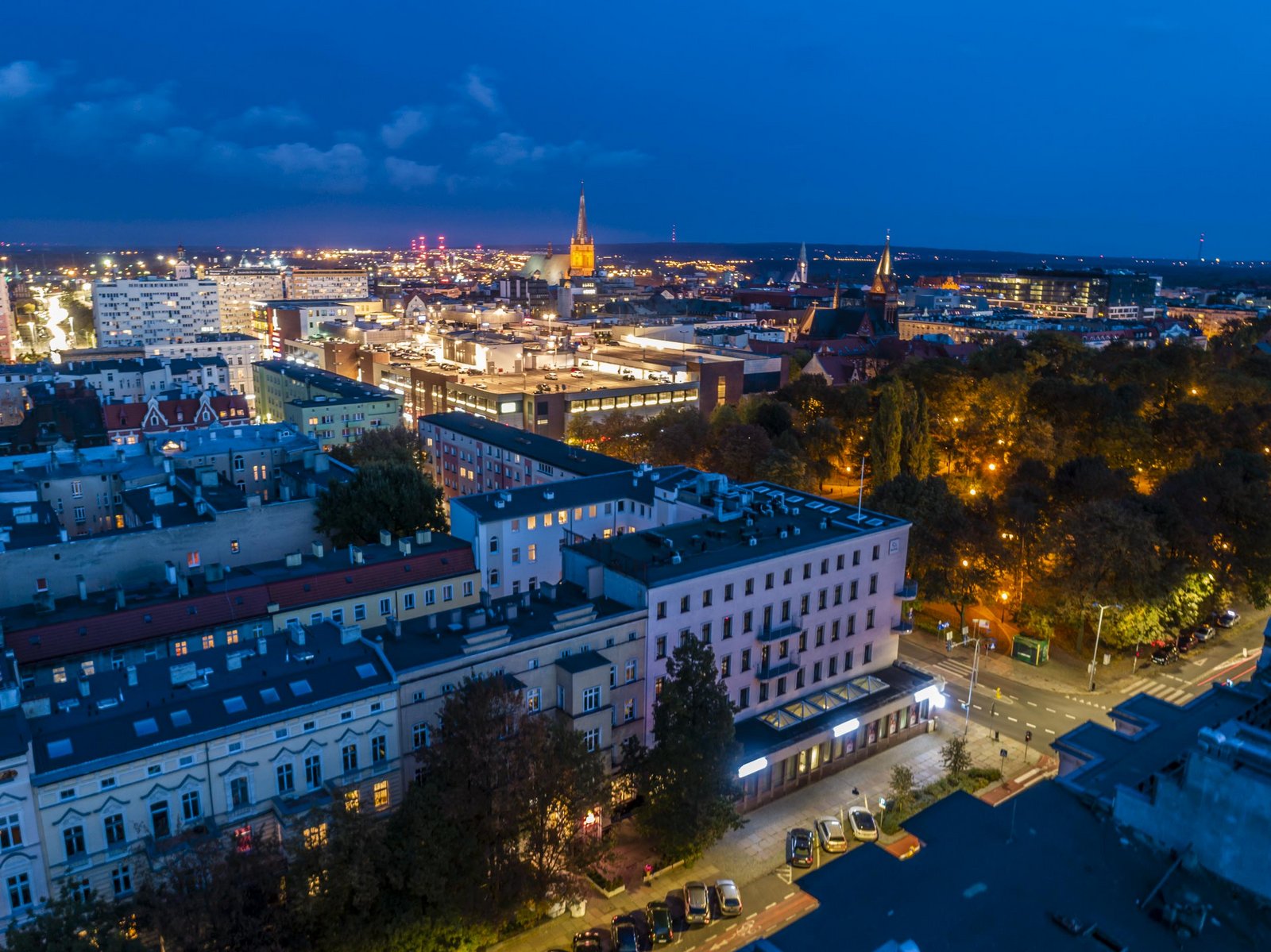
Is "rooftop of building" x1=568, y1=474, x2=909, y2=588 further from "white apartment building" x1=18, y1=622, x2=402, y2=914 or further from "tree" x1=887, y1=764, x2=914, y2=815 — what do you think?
"white apartment building" x1=18, y1=622, x2=402, y2=914

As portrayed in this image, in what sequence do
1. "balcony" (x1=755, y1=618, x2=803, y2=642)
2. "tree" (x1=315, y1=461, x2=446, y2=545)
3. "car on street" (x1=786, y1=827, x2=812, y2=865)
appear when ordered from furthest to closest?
"tree" (x1=315, y1=461, x2=446, y2=545)
"balcony" (x1=755, y1=618, x2=803, y2=642)
"car on street" (x1=786, y1=827, x2=812, y2=865)

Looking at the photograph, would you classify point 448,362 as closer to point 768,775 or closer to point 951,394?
point 951,394

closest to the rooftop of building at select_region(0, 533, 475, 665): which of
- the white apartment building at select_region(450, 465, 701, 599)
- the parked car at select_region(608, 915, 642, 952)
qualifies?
the white apartment building at select_region(450, 465, 701, 599)

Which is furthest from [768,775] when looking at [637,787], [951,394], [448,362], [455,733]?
[448,362]

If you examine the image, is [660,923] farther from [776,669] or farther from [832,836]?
[776,669]

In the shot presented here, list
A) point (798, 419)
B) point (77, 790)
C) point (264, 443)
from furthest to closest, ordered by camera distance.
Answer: point (798, 419) → point (264, 443) → point (77, 790)

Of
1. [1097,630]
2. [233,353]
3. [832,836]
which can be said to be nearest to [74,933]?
[832,836]

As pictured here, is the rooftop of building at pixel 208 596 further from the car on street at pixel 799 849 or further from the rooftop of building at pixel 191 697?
the car on street at pixel 799 849
